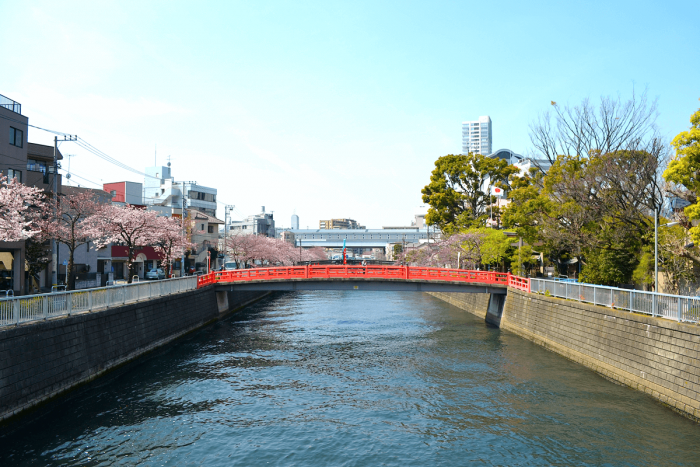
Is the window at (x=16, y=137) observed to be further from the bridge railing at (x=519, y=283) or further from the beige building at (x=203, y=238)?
the beige building at (x=203, y=238)

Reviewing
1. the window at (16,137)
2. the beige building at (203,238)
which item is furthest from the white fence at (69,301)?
the beige building at (203,238)

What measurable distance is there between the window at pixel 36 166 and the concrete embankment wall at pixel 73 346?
22.0 metres

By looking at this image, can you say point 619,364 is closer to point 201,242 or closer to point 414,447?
point 414,447

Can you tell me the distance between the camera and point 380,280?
145ft

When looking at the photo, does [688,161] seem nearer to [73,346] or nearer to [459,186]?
[73,346]

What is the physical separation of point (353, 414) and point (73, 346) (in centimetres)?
1237

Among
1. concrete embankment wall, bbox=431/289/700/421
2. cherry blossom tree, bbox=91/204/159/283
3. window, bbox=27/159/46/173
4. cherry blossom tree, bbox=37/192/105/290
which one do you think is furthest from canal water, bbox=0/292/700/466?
window, bbox=27/159/46/173

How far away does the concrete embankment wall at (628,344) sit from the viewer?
19.2 meters

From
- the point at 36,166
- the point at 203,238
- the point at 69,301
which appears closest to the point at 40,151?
the point at 36,166

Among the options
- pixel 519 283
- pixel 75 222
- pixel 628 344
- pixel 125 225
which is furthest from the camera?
pixel 125 225

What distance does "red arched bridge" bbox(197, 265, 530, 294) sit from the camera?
4338 centimetres

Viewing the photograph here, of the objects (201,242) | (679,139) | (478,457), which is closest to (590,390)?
(478,457)

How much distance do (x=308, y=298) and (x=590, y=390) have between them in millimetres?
56026

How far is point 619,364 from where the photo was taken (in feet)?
79.1
